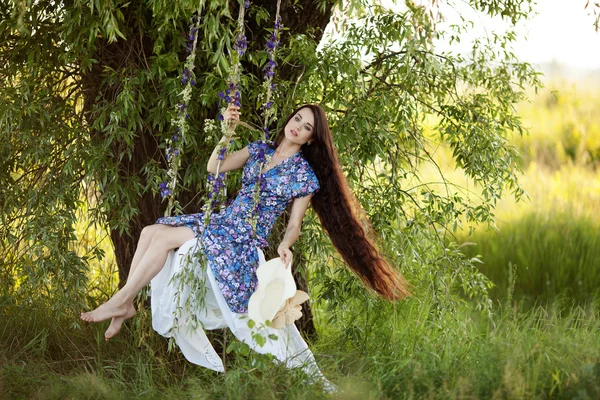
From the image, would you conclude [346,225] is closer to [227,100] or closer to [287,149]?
[287,149]

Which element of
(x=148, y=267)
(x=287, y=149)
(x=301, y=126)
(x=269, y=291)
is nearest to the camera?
(x=269, y=291)

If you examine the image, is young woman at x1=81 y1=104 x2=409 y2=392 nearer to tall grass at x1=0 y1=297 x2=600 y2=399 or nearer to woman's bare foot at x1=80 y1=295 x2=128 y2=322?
woman's bare foot at x1=80 y1=295 x2=128 y2=322

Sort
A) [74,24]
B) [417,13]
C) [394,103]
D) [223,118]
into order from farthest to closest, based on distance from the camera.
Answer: [394,103] → [74,24] → [223,118] → [417,13]

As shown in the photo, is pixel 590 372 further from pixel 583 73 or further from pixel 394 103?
pixel 583 73

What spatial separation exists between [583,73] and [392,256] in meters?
10.2

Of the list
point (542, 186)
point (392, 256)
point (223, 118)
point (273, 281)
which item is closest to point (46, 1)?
point (223, 118)

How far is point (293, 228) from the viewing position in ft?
12.2

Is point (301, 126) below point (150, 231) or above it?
above

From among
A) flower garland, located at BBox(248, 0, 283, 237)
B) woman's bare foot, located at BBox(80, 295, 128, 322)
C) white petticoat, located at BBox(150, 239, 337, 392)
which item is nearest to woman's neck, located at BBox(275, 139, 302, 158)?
flower garland, located at BBox(248, 0, 283, 237)

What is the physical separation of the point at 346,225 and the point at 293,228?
15.8 inches

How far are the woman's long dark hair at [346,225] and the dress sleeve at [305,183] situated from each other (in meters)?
0.06

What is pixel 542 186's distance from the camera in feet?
29.0

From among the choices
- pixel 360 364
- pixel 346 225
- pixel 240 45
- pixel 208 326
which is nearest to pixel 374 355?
pixel 360 364

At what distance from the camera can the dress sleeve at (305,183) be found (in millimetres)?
3850
